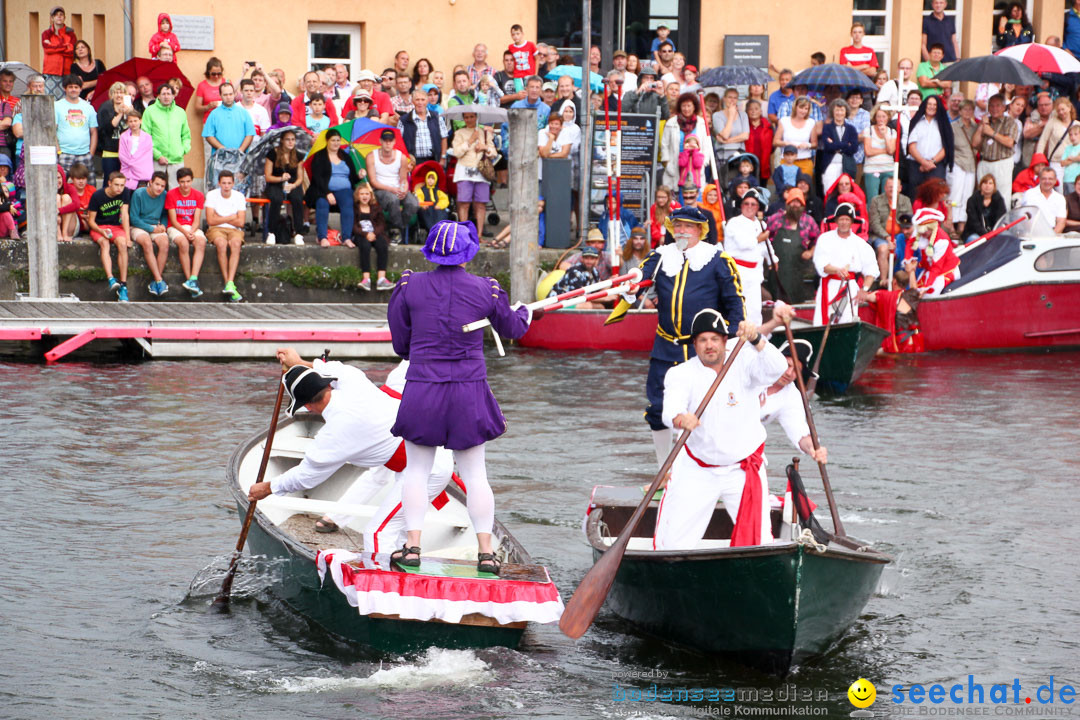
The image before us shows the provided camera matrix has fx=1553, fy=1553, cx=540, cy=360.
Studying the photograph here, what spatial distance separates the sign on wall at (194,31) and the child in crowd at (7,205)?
3683 mm

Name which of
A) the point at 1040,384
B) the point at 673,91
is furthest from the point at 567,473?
the point at 673,91

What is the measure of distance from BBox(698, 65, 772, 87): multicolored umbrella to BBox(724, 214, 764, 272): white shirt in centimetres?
634

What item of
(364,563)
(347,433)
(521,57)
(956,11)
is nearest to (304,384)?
(347,433)

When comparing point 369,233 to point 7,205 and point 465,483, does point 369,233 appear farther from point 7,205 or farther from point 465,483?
point 465,483

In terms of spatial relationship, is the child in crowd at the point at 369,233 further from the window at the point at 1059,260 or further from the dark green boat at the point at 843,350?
the window at the point at 1059,260

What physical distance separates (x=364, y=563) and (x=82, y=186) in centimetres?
1226

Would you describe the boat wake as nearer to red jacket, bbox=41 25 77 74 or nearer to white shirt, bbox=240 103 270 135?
white shirt, bbox=240 103 270 135

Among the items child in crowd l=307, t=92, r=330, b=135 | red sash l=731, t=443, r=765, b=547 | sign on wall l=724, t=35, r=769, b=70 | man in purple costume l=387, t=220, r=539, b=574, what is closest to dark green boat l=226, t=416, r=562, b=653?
man in purple costume l=387, t=220, r=539, b=574

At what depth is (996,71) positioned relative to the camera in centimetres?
2106

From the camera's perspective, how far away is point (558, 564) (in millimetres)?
10375

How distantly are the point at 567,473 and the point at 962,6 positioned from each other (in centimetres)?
1622

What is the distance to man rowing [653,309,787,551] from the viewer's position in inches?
332

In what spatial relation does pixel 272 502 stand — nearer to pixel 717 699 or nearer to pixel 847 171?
pixel 717 699

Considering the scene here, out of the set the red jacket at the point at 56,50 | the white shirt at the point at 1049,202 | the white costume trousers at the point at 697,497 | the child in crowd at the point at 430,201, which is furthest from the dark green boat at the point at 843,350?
the red jacket at the point at 56,50
